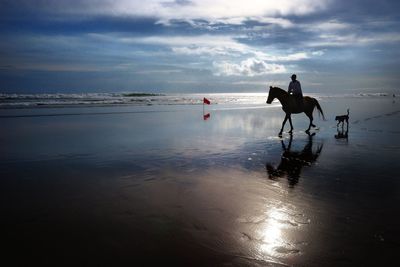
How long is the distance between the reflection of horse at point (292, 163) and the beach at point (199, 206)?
0.03m

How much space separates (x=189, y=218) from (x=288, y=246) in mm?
1567

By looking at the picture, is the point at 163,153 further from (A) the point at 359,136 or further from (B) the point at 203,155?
(A) the point at 359,136

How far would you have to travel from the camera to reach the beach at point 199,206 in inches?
153

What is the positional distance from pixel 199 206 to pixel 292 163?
14.2 ft

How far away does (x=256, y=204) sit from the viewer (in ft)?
18.2

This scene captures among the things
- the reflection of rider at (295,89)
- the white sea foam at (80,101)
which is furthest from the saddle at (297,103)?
the white sea foam at (80,101)

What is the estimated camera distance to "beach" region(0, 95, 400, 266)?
153 inches

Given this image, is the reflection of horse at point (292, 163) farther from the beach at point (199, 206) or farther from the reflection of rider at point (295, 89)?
the reflection of rider at point (295, 89)

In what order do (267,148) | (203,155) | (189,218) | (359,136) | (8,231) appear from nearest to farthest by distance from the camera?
(8,231) < (189,218) < (203,155) < (267,148) < (359,136)

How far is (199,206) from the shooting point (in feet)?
17.9

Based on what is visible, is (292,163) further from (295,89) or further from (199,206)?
(295,89)

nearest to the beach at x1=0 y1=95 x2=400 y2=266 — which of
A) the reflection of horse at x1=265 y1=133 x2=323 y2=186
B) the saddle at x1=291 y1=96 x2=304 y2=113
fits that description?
the reflection of horse at x1=265 y1=133 x2=323 y2=186

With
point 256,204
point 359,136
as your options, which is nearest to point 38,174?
point 256,204

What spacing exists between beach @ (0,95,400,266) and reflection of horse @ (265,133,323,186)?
Answer: 3 centimetres
